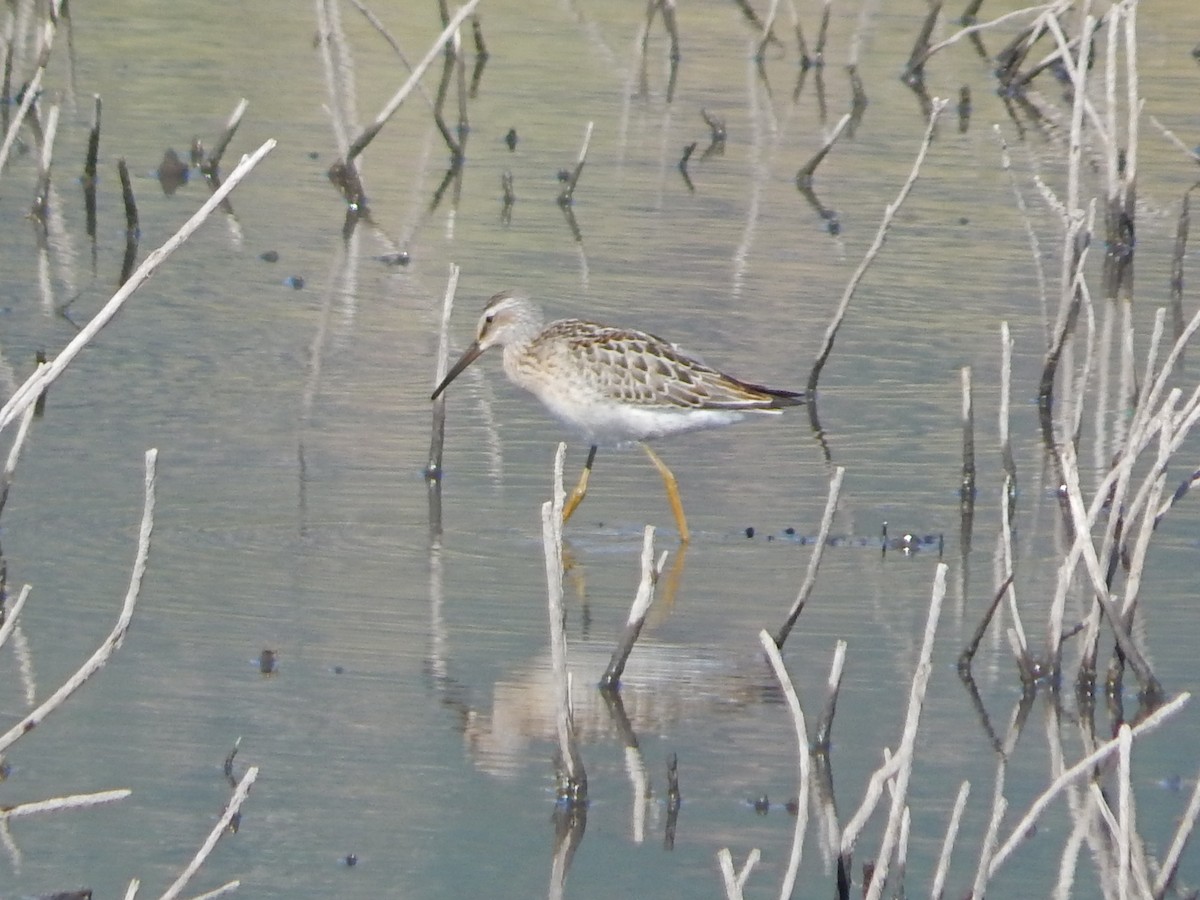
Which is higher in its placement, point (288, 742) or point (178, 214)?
point (288, 742)

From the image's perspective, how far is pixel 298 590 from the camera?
714 centimetres

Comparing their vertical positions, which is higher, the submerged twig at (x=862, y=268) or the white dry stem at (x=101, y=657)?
the white dry stem at (x=101, y=657)

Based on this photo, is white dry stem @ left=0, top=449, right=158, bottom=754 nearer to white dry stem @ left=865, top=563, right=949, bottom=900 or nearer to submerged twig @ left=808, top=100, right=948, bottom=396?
white dry stem @ left=865, top=563, right=949, bottom=900

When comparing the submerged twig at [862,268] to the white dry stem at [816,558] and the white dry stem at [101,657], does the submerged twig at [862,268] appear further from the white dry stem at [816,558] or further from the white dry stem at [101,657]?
the white dry stem at [101,657]

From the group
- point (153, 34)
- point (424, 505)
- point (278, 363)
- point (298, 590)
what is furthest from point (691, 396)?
point (153, 34)

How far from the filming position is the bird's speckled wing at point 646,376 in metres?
8.29

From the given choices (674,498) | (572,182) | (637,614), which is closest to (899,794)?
(637,614)

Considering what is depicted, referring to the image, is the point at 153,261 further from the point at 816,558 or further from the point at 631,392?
the point at 631,392

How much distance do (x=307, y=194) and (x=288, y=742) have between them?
27.7ft

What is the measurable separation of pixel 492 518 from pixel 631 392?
0.69m

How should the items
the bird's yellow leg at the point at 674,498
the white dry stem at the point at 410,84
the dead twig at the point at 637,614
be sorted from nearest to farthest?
the dead twig at the point at 637,614, the bird's yellow leg at the point at 674,498, the white dry stem at the point at 410,84

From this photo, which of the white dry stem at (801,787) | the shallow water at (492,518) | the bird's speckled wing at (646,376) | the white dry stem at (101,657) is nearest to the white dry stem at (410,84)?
the shallow water at (492,518)

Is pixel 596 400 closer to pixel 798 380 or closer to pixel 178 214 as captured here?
pixel 798 380

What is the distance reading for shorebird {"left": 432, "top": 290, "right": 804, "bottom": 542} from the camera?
326 inches
